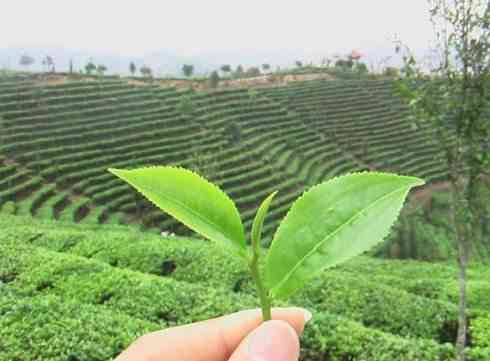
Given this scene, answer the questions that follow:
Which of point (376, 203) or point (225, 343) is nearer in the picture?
point (376, 203)

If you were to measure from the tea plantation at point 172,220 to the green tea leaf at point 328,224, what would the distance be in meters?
2.82

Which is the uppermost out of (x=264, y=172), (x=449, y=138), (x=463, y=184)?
(x=449, y=138)

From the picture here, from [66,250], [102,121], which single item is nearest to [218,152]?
[102,121]

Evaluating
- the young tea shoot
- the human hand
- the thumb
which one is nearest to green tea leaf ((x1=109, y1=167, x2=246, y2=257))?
the young tea shoot

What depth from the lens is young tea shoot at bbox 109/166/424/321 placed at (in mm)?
838

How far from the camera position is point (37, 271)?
206 inches

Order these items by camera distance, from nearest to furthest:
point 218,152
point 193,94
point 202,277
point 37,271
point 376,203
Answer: point 376,203
point 37,271
point 202,277
point 218,152
point 193,94

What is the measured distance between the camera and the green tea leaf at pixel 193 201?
2.78 feet

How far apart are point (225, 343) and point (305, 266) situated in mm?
681

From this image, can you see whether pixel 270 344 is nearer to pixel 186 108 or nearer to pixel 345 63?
pixel 186 108

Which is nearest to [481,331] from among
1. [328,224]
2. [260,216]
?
[328,224]

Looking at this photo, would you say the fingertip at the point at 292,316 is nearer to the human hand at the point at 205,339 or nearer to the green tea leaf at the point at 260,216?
the human hand at the point at 205,339

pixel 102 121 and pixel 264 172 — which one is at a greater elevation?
pixel 102 121

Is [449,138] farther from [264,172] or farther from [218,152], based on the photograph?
[218,152]
